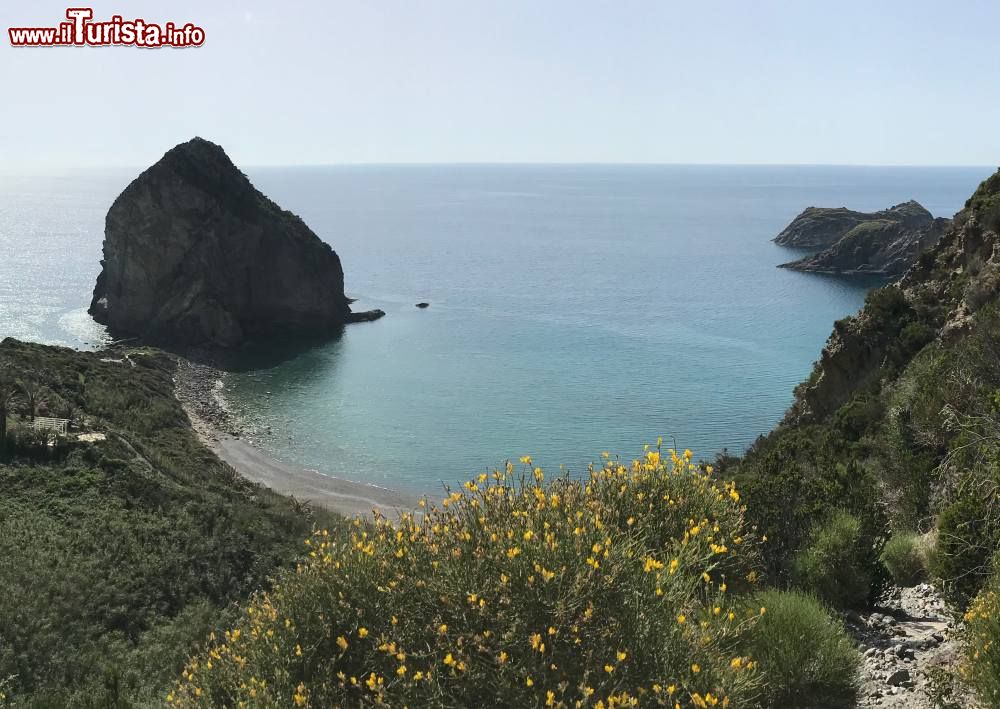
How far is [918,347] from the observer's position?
28.2m

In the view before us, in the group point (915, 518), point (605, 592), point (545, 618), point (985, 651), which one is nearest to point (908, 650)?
point (985, 651)

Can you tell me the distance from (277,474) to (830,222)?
139 meters

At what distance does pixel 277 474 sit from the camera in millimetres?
50875

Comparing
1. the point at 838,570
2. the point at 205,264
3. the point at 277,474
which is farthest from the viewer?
the point at 205,264

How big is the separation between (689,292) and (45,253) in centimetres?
12789

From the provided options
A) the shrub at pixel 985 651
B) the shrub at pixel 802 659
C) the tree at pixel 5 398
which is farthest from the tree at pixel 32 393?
the shrub at pixel 985 651

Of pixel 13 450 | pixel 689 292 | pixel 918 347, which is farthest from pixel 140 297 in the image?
pixel 918 347

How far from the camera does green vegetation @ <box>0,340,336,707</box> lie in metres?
20.4

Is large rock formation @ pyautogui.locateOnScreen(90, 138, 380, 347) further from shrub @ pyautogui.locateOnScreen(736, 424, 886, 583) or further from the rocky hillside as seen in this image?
shrub @ pyautogui.locateOnScreen(736, 424, 886, 583)

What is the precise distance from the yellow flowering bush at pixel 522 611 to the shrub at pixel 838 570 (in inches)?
49.1

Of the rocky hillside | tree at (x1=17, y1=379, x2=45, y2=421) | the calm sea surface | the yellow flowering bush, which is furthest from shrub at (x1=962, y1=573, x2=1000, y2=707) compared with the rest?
tree at (x1=17, y1=379, x2=45, y2=421)

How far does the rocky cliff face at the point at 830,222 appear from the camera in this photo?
15062 cm

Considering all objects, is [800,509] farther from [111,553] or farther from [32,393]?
[32,393]

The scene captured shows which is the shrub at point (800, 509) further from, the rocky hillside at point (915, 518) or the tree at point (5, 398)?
the tree at point (5, 398)
